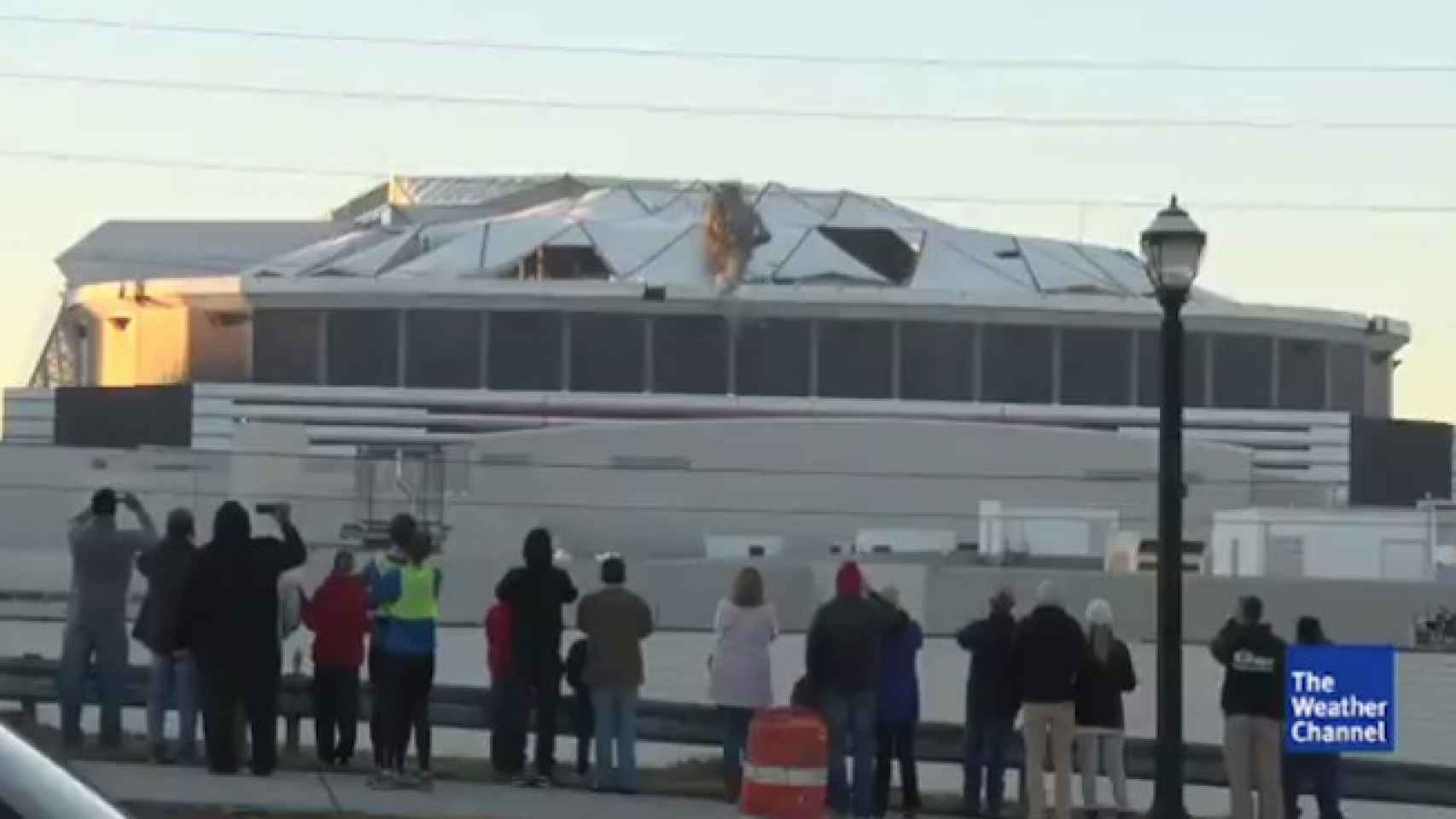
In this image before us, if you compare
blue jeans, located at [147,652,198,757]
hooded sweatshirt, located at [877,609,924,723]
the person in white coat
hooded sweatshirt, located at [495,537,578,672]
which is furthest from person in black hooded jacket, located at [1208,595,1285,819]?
blue jeans, located at [147,652,198,757]

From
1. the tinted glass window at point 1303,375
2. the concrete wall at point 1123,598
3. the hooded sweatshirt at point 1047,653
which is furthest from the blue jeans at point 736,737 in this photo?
the tinted glass window at point 1303,375

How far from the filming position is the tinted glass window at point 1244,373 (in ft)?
249

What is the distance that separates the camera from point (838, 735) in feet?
61.6

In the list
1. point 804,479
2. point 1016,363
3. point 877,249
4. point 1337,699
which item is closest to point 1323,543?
point 804,479

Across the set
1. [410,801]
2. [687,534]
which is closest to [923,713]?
[410,801]

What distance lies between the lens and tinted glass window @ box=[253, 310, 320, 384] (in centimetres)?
7250

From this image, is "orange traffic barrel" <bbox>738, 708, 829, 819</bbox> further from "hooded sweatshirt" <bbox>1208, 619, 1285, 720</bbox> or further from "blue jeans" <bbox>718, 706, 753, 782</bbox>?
"hooded sweatshirt" <bbox>1208, 619, 1285, 720</bbox>

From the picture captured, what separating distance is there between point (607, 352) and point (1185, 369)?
12.6 meters

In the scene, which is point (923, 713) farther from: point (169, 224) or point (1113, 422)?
point (169, 224)

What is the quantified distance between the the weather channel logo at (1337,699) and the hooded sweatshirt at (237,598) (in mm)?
5763

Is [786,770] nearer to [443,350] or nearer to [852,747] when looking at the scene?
[852,747]

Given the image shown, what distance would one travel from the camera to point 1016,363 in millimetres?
72500

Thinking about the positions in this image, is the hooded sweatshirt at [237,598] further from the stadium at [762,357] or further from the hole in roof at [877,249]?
the hole in roof at [877,249]

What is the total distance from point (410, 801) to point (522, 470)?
131 feet
